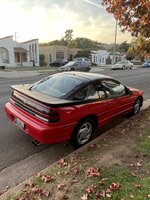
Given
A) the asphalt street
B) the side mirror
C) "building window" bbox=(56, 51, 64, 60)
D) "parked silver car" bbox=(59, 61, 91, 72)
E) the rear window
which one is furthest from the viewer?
"building window" bbox=(56, 51, 64, 60)

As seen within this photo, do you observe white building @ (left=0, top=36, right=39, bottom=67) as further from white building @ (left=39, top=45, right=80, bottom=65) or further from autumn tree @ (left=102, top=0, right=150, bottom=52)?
autumn tree @ (left=102, top=0, right=150, bottom=52)

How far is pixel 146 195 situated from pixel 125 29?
18.3ft

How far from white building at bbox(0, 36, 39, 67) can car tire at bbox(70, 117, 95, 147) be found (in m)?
36.2

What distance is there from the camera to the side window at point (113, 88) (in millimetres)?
5238

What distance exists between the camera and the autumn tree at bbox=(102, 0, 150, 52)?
245 inches

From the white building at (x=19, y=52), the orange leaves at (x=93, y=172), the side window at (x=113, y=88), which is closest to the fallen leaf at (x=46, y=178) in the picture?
the orange leaves at (x=93, y=172)

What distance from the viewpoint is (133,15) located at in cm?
663

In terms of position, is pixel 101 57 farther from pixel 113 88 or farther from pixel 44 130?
pixel 44 130

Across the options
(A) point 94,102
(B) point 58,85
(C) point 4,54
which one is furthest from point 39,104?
(C) point 4,54

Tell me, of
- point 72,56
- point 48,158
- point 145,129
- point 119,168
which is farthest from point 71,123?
point 72,56

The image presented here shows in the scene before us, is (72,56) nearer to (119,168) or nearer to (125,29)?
(125,29)

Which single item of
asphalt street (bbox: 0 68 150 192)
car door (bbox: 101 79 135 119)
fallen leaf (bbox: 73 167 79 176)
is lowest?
asphalt street (bbox: 0 68 150 192)

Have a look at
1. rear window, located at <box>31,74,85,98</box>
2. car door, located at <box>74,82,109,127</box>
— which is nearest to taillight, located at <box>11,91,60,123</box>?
rear window, located at <box>31,74,85,98</box>

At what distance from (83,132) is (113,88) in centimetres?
152
